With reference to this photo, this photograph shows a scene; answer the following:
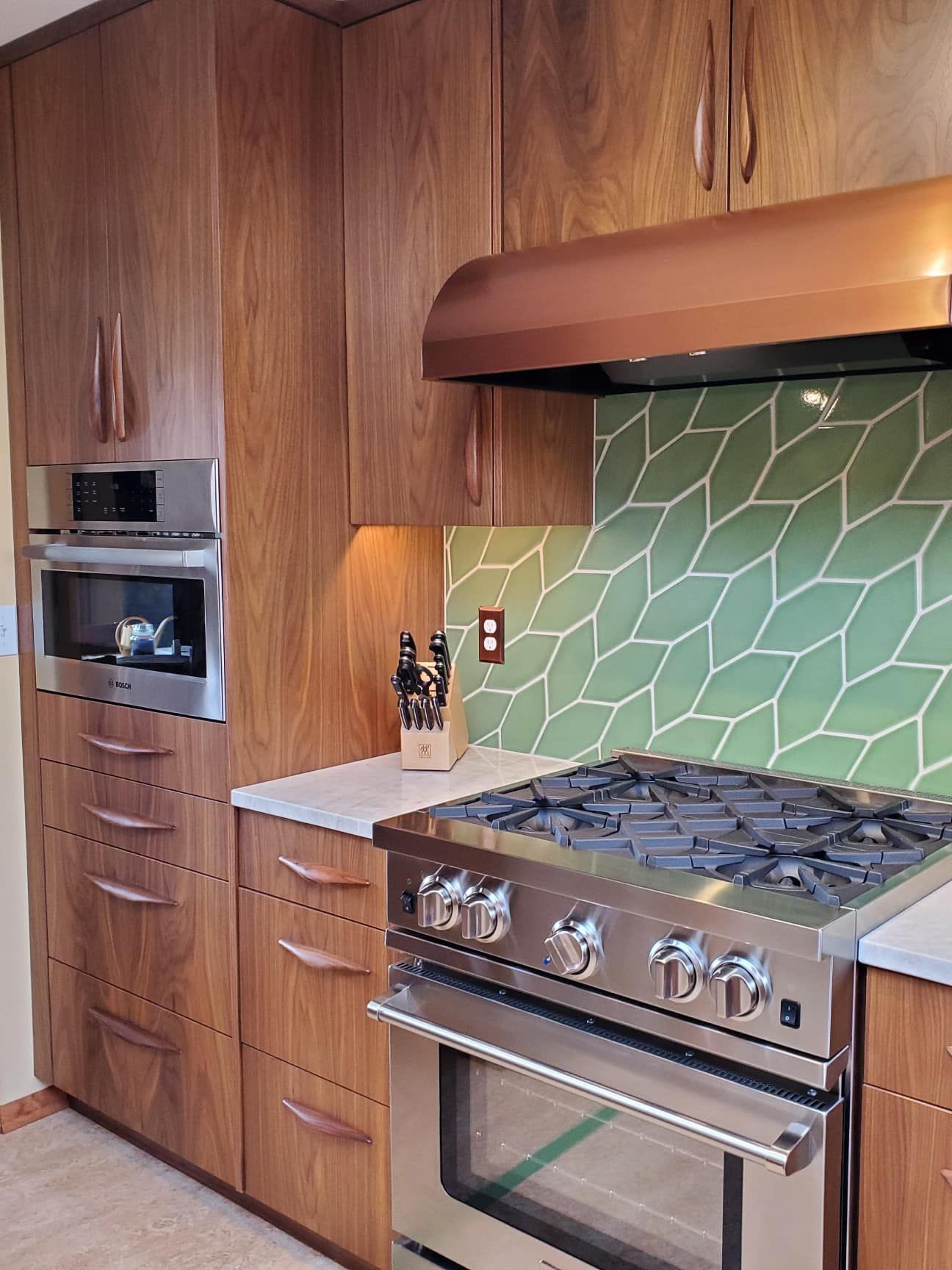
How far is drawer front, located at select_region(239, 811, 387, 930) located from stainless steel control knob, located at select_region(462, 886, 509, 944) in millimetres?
245

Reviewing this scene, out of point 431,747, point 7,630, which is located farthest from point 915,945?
point 7,630

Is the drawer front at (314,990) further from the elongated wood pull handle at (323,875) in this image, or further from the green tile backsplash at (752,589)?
the green tile backsplash at (752,589)

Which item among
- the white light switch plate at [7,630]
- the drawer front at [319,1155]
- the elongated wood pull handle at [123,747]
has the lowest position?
the drawer front at [319,1155]

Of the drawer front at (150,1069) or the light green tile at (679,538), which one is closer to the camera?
the light green tile at (679,538)

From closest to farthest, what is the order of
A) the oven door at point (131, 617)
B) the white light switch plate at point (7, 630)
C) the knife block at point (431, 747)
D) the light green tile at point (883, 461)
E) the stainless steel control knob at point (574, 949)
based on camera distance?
1. the stainless steel control knob at point (574, 949)
2. the light green tile at point (883, 461)
3. the oven door at point (131, 617)
4. the knife block at point (431, 747)
5. the white light switch plate at point (7, 630)

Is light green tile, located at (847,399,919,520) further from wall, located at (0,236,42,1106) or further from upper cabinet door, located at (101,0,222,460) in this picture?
wall, located at (0,236,42,1106)

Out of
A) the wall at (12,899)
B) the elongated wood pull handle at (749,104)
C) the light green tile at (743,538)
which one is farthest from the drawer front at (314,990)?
the elongated wood pull handle at (749,104)

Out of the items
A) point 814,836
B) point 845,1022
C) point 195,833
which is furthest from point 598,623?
point 845,1022

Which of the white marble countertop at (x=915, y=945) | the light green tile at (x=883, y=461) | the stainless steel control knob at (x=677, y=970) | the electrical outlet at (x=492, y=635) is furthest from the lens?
the electrical outlet at (x=492, y=635)

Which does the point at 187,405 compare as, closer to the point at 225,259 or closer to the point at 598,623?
the point at 225,259

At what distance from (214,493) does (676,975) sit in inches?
48.7

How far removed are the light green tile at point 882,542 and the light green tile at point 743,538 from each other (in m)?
0.13

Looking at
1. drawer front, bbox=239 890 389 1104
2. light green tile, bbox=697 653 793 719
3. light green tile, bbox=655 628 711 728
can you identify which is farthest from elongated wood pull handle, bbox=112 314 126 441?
light green tile, bbox=697 653 793 719

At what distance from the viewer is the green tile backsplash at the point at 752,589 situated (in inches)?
76.8
